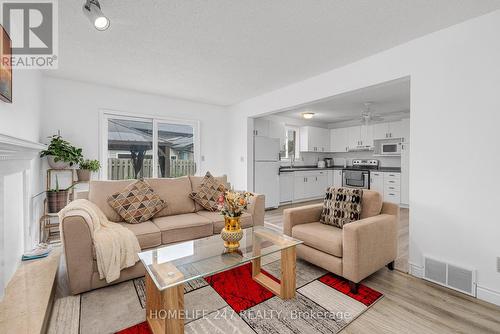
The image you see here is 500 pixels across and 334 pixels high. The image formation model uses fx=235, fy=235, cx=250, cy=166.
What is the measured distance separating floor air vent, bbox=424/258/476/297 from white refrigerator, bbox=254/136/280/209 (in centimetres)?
327

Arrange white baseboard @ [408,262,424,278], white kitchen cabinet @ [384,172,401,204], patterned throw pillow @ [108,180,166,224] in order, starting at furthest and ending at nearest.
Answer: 1. white kitchen cabinet @ [384,172,401,204]
2. patterned throw pillow @ [108,180,166,224]
3. white baseboard @ [408,262,424,278]

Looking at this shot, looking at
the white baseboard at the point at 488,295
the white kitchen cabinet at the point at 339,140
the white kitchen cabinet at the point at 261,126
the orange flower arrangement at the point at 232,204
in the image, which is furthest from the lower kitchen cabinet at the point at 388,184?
the orange flower arrangement at the point at 232,204

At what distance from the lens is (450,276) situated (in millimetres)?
2111

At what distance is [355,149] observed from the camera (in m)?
6.62

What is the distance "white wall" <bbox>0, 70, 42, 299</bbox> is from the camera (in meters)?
1.88

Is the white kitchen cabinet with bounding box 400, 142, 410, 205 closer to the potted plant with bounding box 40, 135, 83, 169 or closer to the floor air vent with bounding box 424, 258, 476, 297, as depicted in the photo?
the floor air vent with bounding box 424, 258, 476, 297

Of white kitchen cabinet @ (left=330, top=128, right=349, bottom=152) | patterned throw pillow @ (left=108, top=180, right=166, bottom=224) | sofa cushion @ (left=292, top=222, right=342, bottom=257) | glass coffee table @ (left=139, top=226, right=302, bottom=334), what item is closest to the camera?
glass coffee table @ (left=139, top=226, right=302, bottom=334)

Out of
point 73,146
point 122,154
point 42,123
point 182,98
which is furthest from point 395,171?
point 42,123

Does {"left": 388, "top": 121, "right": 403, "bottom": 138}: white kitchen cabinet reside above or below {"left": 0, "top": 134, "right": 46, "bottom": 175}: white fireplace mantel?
above

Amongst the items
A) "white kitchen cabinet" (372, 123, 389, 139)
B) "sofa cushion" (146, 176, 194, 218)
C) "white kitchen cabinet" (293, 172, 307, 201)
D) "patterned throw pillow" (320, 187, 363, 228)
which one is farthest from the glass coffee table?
"white kitchen cabinet" (372, 123, 389, 139)

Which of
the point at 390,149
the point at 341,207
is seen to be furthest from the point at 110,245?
the point at 390,149

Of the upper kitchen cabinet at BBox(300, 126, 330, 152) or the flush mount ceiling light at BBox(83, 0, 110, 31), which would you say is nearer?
the flush mount ceiling light at BBox(83, 0, 110, 31)

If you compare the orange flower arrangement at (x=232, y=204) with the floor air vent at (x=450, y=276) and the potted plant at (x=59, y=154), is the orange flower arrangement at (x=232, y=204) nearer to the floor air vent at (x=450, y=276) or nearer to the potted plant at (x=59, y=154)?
the floor air vent at (x=450, y=276)

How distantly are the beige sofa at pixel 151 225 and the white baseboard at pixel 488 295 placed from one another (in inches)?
88.1
